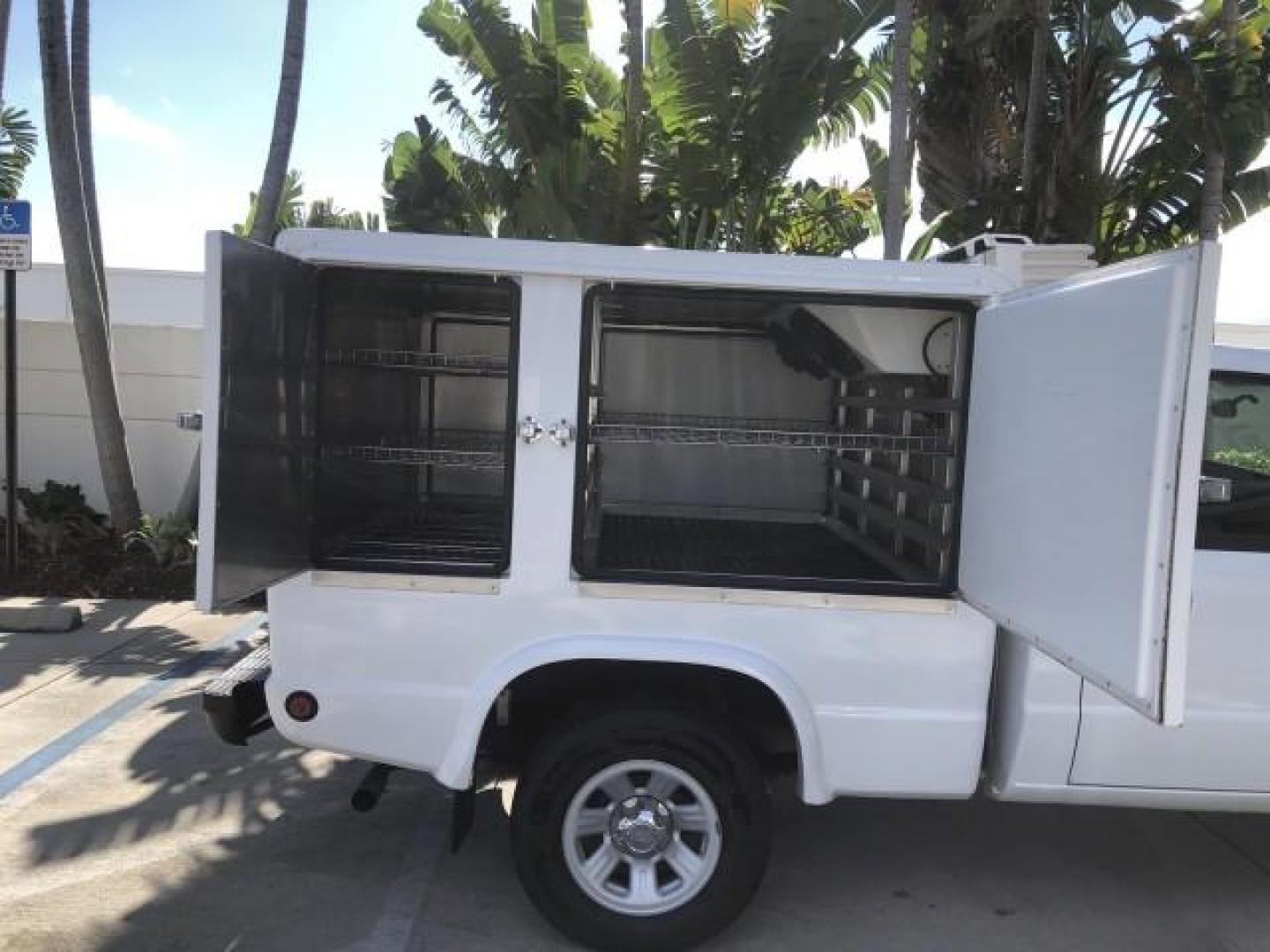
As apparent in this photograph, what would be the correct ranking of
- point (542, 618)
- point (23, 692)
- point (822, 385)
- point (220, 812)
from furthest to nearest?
point (23, 692) → point (822, 385) → point (220, 812) → point (542, 618)

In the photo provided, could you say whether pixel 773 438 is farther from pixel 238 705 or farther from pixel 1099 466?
pixel 238 705

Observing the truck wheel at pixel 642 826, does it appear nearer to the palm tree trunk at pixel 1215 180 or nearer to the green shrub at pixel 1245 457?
the green shrub at pixel 1245 457

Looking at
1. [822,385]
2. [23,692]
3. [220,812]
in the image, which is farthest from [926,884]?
[23,692]

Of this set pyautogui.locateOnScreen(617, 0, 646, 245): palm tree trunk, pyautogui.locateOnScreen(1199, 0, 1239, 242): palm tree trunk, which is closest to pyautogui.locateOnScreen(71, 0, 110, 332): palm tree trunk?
pyautogui.locateOnScreen(617, 0, 646, 245): palm tree trunk

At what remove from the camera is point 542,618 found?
3.24m

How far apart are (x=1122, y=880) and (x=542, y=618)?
2.55 m

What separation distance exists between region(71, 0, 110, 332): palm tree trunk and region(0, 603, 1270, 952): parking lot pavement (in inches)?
192

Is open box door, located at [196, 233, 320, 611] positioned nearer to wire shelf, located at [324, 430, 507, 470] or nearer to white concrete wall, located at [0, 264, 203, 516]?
wire shelf, located at [324, 430, 507, 470]

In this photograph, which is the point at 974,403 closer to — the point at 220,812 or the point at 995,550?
the point at 995,550

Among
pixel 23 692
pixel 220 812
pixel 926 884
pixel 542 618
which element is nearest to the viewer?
pixel 542 618

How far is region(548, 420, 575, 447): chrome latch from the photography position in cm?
318

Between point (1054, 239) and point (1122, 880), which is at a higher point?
point (1054, 239)

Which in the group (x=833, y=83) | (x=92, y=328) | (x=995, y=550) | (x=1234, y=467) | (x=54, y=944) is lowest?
(x=54, y=944)

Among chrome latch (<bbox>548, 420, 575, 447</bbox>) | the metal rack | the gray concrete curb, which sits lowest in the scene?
the gray concrete curb
